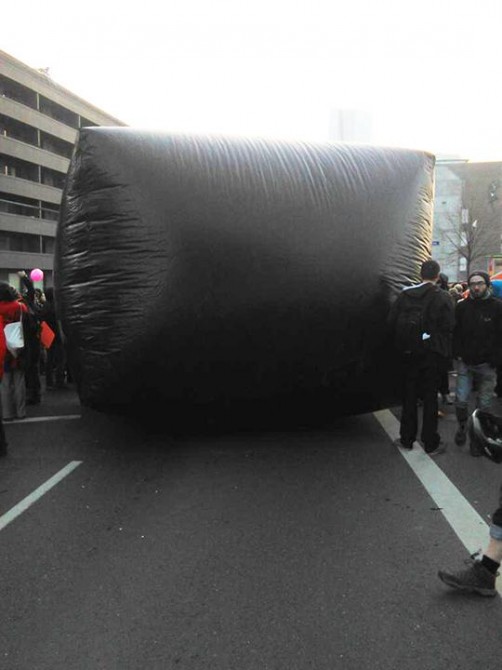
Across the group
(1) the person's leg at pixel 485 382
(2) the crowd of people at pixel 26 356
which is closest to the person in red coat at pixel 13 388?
(2) the crowd of people at pixel 26 356

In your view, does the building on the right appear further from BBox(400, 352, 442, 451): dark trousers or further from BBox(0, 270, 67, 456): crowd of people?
BBox(400, 352, 442, 451): dark trousers

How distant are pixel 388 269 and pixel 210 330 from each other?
1.82m

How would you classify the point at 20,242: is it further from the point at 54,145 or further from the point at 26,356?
the point at 26,356

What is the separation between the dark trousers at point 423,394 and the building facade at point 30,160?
148ft

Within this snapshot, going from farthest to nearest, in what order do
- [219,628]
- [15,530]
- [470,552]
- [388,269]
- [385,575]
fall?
1. [388,269]
2. [15,530]
3. [470,552]
4. [385,575]
5. [219,628]

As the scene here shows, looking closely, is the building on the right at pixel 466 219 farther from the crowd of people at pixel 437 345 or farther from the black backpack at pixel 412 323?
the black backpack at pixel 412 323

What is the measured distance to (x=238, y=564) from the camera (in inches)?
130

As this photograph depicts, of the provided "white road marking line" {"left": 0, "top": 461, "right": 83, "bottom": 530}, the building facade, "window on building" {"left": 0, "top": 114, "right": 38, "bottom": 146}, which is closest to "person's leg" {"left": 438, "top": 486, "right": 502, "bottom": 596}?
"white road marking line" {"left": 0, "top": 461, "right": 83, "bottom": 530}

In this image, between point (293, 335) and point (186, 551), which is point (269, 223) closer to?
point (293, 335)

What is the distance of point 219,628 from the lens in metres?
2.67

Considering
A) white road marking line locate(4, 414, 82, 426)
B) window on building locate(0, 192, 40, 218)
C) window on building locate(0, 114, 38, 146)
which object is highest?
window on building locate(0, 114, 38, 146)

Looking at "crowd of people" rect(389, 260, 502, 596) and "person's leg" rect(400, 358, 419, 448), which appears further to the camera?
"person's leg" rect(400, 358, 419, 448)

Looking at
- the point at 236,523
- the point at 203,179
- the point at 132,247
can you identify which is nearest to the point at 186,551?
the point at 236,523

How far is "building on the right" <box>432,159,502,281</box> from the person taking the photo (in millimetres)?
36875
